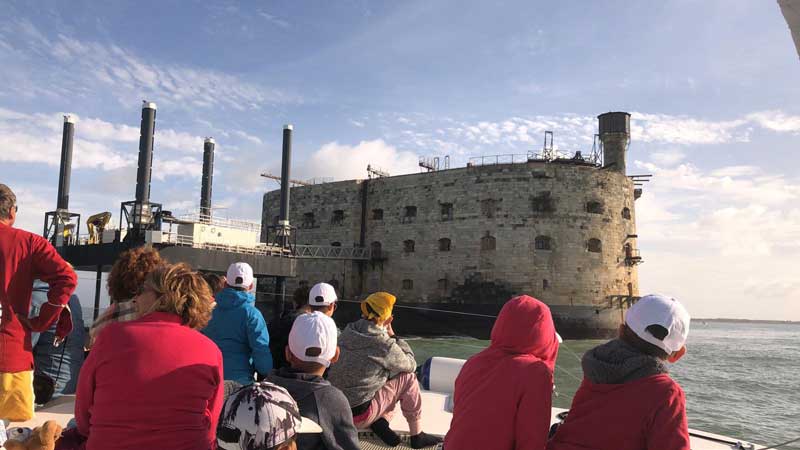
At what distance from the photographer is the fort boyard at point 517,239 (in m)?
23.8

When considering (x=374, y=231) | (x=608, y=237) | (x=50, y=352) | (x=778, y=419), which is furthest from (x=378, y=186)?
(x=50, y=352)

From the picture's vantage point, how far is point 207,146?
23875 mm

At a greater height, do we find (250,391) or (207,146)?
(207,146)

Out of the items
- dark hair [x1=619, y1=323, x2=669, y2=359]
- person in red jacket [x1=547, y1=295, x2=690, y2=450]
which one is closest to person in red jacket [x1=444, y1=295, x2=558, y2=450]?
person in red jacket [x1=547, y1=295, x2=690, y2=450]

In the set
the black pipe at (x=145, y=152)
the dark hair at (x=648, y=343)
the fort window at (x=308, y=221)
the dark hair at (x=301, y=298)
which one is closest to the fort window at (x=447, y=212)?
the fort window at (x=308, y=221)

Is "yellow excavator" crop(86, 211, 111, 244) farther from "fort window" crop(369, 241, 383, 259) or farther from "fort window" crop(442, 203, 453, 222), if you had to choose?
"fort window" crop(442, 203, 453, 222)

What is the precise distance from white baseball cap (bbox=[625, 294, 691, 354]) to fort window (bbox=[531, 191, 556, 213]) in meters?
22.6

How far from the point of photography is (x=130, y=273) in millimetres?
2920

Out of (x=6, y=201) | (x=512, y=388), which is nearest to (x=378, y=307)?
(x=512, y=388)

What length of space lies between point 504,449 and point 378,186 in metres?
25.9

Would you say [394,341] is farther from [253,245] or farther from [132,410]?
[253,245]

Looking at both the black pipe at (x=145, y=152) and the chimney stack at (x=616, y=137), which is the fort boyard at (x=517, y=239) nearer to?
the chimney stack at (x=616, y=137)

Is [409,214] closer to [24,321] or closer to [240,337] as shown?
[240,337]

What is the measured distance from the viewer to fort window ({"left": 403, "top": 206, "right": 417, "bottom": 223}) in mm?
26453
